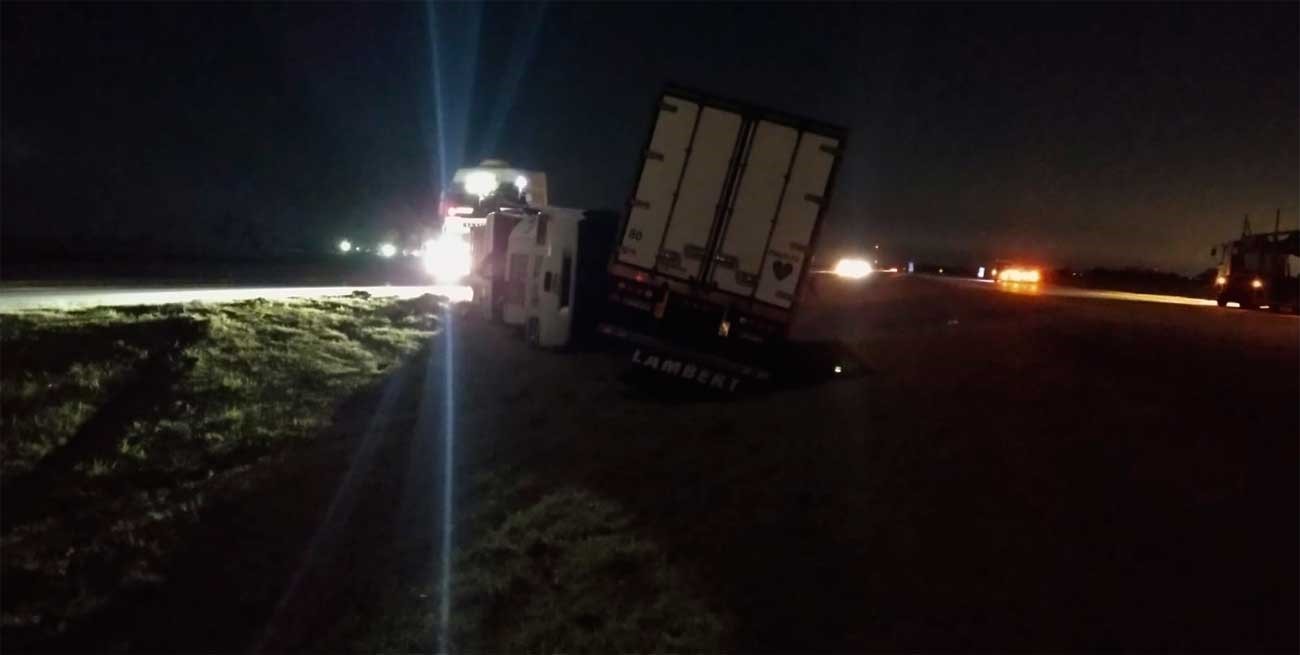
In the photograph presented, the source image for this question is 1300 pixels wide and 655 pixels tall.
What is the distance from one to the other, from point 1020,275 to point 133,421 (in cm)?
6409

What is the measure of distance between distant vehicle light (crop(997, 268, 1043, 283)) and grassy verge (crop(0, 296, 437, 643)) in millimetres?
54210

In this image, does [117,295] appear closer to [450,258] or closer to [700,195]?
[450,258]

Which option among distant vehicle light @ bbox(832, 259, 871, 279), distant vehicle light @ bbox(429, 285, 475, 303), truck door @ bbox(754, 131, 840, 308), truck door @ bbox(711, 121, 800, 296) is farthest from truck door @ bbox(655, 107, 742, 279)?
distant vehicle light @ bbox(832, 259, 871, 279)

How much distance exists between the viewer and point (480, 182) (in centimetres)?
3738

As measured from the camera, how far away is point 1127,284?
250 ft

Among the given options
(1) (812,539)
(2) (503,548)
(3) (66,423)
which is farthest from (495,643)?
(3) (66,423)

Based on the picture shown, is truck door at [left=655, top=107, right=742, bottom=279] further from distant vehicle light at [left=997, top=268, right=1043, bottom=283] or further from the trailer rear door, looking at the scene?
distant vehicle light at [left=997, top=268, right=1043, bottom=283]

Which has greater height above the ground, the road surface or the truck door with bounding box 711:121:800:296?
the truck door with bounding box 711:121:800:296

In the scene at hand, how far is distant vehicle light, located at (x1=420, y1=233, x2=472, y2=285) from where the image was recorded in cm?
3426

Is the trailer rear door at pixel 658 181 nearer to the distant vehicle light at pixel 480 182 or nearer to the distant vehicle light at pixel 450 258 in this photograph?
the distant vehicle light at pixel 450 258

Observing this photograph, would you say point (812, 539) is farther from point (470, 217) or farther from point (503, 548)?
point (470, 217)

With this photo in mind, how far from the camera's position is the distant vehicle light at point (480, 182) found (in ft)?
121

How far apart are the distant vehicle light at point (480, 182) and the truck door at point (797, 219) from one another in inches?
839

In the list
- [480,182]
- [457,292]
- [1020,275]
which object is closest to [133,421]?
[457,292]
